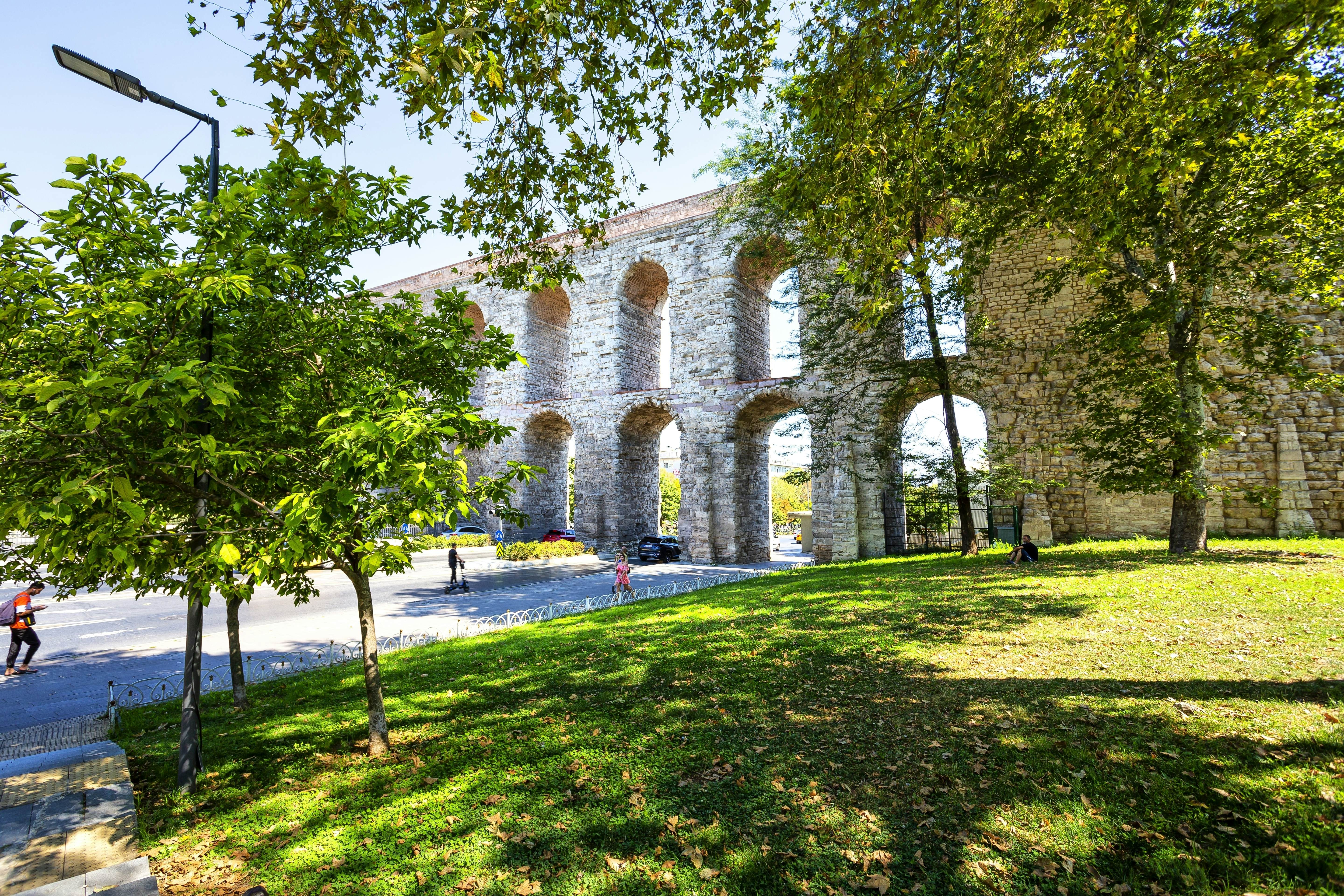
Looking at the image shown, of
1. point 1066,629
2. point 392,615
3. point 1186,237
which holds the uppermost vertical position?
point 1186,237

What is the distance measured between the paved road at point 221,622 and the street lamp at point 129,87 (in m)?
3.99

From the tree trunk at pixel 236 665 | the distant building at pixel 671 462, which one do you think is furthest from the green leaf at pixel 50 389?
the distant building at pixel 671 462

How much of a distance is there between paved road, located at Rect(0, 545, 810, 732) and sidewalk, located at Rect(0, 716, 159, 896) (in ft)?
5.81

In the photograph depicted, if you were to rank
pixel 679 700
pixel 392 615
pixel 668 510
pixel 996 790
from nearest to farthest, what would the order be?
pixel 996 790
pixel 679 700
pixel 392 615
pixel 668 510

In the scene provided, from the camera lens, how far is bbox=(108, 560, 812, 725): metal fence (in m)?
6.71

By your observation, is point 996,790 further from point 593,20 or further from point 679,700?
point 593,20

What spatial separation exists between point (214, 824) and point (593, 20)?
22.6ft

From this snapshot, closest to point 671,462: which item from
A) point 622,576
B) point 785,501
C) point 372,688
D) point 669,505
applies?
point 785,501

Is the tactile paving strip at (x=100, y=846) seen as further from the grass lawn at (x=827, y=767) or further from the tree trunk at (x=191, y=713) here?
the tree trunk at (x=191, y=713)

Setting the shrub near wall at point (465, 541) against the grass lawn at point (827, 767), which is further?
the shrub near wall at point (465, 541)

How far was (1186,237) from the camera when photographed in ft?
29.0

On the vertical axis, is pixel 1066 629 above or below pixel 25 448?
below

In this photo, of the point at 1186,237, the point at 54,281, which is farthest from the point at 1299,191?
the point at 54,281

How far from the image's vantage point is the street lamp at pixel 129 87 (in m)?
4.33
